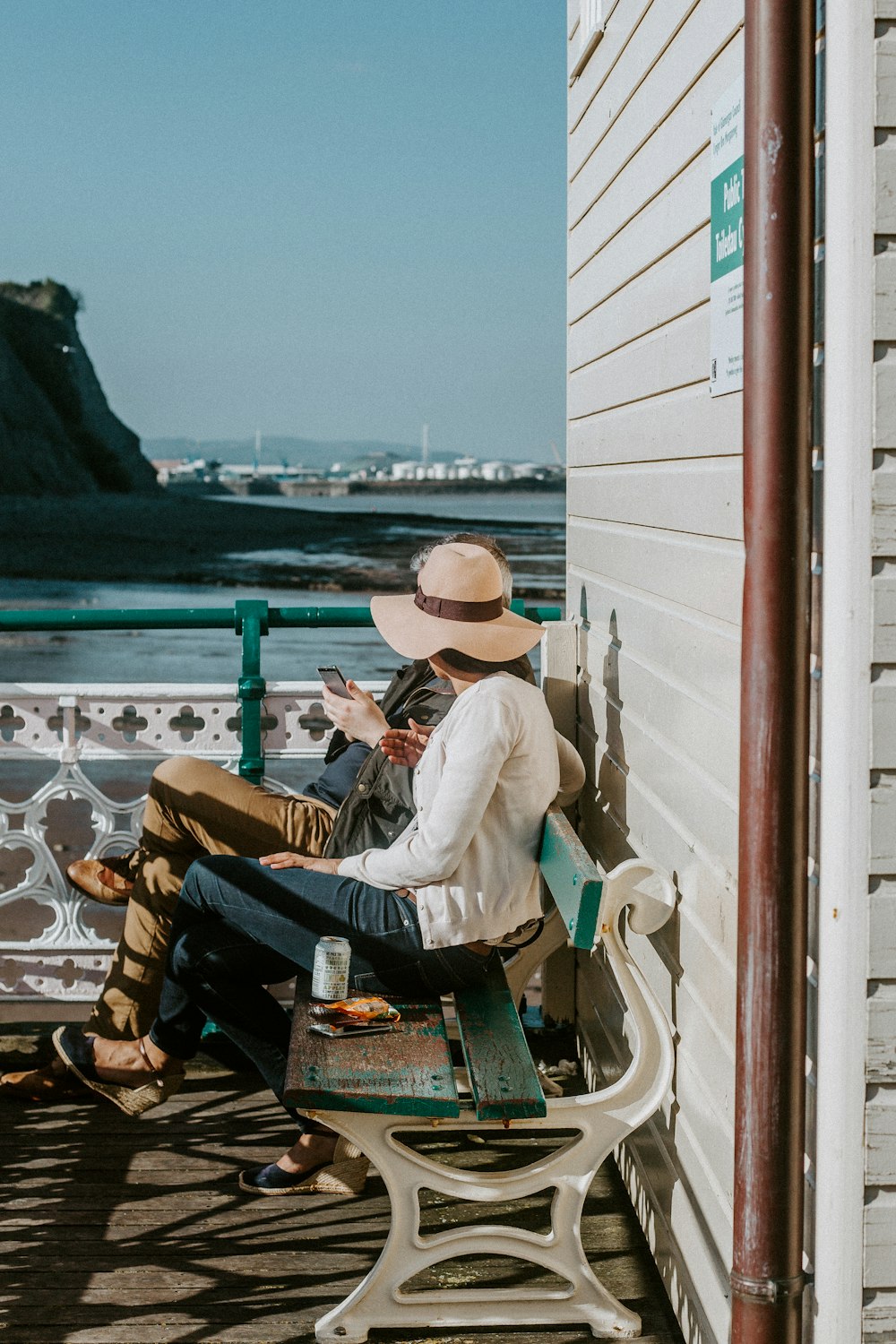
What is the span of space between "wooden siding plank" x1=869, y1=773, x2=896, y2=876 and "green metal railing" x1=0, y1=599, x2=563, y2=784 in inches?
93.7

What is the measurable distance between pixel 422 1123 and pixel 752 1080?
2.77 feet

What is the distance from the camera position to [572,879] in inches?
108

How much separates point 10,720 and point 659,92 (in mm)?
2745

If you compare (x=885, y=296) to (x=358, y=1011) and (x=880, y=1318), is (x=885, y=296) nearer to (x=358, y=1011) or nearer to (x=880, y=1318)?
(x=880, y=1318)

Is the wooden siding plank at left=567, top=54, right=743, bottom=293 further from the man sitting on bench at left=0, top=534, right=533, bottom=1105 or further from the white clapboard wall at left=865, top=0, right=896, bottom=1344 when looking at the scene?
the man sitting on bench at left=0, top=534, right=533, bottom=1105

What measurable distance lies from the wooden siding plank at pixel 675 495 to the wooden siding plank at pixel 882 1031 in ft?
2.46

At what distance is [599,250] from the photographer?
12.3ft

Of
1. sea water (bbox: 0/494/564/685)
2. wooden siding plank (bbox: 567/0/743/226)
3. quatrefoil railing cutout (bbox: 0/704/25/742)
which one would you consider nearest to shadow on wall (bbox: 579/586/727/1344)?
wooden siding plank (bbox: 567/0/743/226)

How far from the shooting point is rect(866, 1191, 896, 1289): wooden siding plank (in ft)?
6.74

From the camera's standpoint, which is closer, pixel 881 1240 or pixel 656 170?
pixel 881 1240

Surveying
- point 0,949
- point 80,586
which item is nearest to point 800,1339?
point 0,949

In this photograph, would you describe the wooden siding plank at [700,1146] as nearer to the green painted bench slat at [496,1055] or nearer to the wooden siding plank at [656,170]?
the green painted bench slat at [496,1055]

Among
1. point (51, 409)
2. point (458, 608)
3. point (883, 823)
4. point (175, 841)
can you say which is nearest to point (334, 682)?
point (175, 841)

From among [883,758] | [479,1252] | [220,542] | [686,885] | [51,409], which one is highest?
[51,409]
